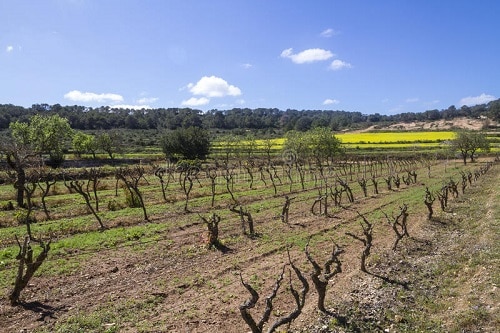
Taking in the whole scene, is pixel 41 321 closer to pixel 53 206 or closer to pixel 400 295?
pixel 400 295

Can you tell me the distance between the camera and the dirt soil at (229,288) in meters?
11.3

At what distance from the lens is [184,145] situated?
8094 centimetres

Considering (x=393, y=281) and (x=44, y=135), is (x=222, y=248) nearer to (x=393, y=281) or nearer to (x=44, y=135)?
(x=393, y=281)

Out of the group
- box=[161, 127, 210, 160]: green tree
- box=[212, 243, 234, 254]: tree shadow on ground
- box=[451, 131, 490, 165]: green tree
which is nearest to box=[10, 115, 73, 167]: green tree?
box=[161, 127, 210, 160]: green tree

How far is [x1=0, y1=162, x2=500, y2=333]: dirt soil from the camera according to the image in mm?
11281

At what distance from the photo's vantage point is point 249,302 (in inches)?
348

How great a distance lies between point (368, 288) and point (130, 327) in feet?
25.1

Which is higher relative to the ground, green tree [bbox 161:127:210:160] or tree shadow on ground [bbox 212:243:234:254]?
green tree [bbox 161:127:210:160]

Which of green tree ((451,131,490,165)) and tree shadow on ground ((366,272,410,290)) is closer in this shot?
tree shadow on ground ((366,272,410,290))

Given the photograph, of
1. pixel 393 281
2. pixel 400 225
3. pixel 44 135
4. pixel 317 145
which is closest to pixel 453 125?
pixel 317 145

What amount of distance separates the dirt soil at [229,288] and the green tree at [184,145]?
2420 inches

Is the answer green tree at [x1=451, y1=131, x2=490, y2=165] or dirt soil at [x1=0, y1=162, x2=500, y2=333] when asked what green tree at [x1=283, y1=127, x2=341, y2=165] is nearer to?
green tree at [x1=451, y1=131, x2=490, y2=165]

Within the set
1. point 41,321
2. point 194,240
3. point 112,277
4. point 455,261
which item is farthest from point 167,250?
point 455,261

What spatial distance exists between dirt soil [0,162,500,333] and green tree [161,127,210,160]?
61471 millimetres
